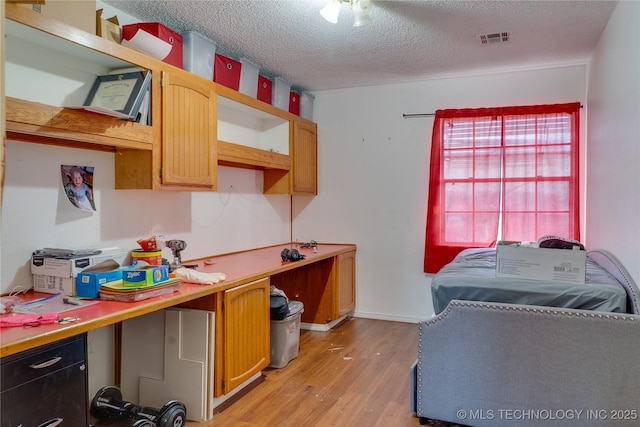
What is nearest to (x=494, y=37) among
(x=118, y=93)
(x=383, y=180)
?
(x=383, y=180)

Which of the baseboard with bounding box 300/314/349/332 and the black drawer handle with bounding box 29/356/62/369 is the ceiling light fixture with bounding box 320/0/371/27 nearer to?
the black drawer handle with bounding box 29/356/62/369

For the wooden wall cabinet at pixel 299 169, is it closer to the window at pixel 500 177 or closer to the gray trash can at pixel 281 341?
the window at pixel 500 177

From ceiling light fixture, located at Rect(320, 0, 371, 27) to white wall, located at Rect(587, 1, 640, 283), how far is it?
4.55 feet

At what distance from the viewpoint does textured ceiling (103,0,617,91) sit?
8.97 feet

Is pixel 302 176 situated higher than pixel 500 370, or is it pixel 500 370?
pixel 302 176

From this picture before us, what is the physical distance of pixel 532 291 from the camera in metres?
2.24

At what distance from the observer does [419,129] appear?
4332mm

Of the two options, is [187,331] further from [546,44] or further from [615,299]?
[546,44]

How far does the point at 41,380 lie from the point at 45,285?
644 millimetres

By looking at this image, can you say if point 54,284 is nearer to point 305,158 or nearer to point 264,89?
point 264,89

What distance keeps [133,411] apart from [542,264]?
2300mm

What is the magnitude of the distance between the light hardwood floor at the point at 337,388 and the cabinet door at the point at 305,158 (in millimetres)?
1466

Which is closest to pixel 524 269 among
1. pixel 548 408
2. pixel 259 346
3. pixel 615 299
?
pixel 615 299

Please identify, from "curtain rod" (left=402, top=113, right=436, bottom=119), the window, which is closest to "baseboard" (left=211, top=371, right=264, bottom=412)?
the window
